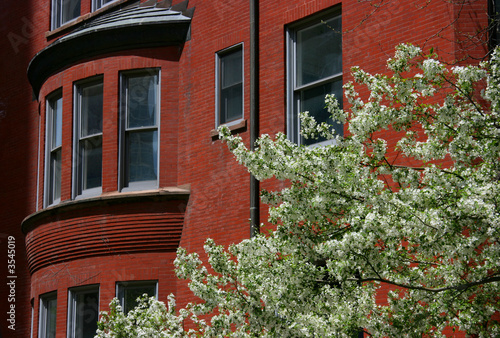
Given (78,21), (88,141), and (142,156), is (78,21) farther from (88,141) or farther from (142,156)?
(142,156)

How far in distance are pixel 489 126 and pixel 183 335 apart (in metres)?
4.20

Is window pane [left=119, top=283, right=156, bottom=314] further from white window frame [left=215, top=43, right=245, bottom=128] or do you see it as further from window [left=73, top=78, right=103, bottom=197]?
white window frame [left=215, top=43, right=245, bottom=128]

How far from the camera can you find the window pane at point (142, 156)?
47.4ft

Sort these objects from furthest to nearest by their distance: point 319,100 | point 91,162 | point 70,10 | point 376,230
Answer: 1. point 70,10
2. point 91,162
3. point 319,100
4. point 376,230

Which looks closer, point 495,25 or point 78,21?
point 495,25

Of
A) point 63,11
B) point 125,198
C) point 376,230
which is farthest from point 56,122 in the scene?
point 376,230

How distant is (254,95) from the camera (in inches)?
506

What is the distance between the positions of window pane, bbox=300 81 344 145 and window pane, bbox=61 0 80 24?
705 cm

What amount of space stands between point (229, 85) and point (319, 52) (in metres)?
2.09

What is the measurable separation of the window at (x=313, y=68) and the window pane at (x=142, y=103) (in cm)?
326

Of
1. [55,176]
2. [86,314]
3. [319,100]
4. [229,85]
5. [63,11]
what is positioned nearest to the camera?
[319,100]

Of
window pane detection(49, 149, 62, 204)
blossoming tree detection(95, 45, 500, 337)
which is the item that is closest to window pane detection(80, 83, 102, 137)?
window pane detection(49, 149, 62, 204)

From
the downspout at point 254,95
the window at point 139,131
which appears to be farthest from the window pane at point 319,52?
the window at point 139,131

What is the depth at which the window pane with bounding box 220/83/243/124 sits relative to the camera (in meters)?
13.5
